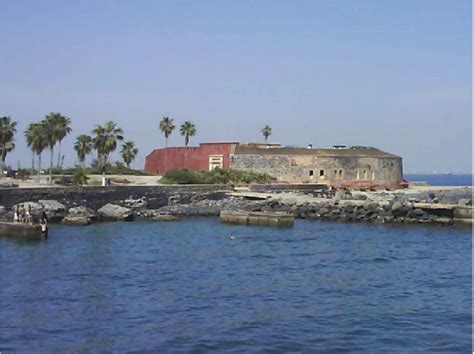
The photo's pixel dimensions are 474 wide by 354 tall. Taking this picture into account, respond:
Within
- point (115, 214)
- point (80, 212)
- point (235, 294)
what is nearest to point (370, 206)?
point (115, 214)

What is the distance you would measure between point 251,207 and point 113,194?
34.6 ft

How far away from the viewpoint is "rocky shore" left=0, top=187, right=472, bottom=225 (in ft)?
149

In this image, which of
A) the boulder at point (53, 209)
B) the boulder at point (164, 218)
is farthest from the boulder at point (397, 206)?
the boulder at point (53, 209)

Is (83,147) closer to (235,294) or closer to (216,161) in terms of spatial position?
(216,161)

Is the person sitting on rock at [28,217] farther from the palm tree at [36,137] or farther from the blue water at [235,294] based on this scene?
the palm tree at [36,137]

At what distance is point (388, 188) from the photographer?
74.0 metres

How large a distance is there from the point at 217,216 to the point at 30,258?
83.0 ft

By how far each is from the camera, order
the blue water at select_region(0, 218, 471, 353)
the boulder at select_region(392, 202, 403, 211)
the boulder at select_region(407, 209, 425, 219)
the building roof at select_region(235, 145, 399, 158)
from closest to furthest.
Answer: the blue water at select_region(0, 218, 471, 353)
the boulder at select_region(407, 209, 425, 219)
the boulder at select_region(392, 202, 403, 211)
the building roof at select_region(235, 145, 399, 158)

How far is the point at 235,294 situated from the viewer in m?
22.0

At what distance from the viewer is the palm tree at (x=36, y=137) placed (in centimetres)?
6047

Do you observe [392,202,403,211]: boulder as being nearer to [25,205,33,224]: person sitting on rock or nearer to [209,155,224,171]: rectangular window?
[25,205,33,224]: person sitting on rock

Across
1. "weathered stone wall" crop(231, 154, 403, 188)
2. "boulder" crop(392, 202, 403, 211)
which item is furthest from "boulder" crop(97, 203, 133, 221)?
"weathered stone wall" crop(231, 154, 403, 188)

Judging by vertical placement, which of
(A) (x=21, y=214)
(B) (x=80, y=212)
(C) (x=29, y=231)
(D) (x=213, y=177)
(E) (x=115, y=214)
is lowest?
(C) (x=29, y=231)

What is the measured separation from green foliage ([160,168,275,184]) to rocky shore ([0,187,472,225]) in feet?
14.7
